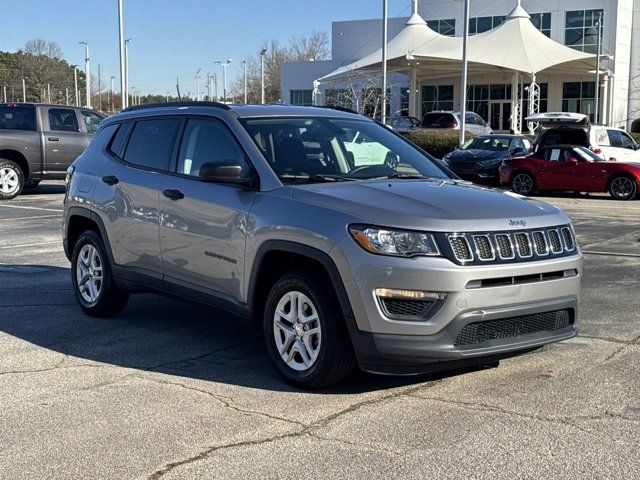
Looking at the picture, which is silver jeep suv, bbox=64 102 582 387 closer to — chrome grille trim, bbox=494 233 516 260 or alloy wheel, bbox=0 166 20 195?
chrome grille trim, bbox=494 233 516 260

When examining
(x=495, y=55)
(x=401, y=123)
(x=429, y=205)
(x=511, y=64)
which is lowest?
(x=429, y=205)

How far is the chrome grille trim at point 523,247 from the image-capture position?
523cm

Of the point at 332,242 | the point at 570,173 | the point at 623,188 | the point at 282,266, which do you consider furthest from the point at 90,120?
the point at 332,242

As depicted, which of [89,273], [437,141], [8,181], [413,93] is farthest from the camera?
[413,93]

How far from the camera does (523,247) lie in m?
5.26

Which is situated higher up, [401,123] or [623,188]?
[401,123]

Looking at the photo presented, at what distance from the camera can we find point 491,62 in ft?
167

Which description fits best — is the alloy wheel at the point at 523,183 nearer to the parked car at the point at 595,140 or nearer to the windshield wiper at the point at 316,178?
the parked car at the point at 595,140

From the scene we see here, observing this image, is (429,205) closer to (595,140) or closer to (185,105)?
(185,105)

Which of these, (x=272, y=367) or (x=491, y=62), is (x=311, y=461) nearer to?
(x=272, y=367)

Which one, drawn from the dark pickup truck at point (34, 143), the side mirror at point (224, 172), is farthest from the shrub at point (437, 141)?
the side mirror at point (224, 172)

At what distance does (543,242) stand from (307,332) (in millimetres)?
1552

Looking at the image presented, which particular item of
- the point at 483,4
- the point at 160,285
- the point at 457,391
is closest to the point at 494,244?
the point at 457,391

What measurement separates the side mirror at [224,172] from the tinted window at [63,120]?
1536cm
